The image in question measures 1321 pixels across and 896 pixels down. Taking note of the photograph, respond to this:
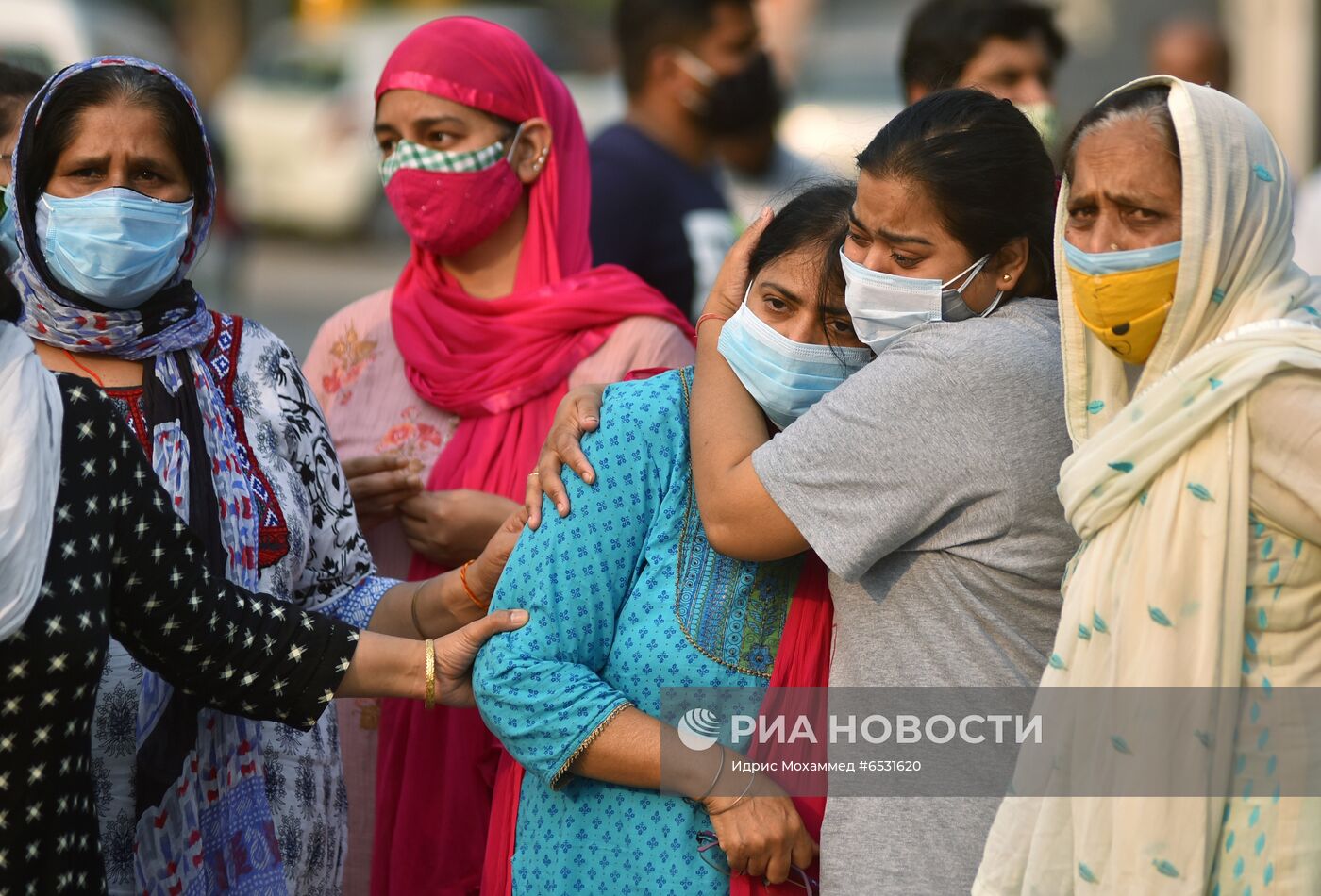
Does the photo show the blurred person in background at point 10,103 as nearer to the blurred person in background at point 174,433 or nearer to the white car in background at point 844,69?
the blurred person in background at point 174,433

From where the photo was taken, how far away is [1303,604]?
77.8 inches

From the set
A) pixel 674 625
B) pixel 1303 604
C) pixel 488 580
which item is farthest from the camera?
pixel 488 580

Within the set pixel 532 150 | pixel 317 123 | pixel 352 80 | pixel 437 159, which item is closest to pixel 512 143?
pixel 532 150

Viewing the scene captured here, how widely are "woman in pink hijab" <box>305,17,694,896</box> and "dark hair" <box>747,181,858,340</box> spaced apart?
0.75m

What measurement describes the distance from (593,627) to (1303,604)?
0.99m

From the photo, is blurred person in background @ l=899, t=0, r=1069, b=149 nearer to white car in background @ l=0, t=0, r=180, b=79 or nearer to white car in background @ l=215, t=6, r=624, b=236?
white car in background @ l=0, t=0, r=180, b=79

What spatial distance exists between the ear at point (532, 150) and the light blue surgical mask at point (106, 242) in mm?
1061

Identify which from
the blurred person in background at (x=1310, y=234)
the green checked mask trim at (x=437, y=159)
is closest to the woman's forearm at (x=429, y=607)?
the green checked mask trim at (x=437, y=159)

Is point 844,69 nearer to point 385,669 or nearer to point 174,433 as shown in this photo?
point 174,433

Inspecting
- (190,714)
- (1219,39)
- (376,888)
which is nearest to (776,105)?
(1219,39)

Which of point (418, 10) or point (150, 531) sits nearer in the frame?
point (150, 531)

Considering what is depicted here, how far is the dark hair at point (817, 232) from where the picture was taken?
2512 mm

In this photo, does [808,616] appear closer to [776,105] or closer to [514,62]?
[514,62]

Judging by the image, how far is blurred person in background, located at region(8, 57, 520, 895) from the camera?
8.35ft
